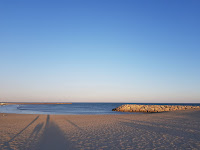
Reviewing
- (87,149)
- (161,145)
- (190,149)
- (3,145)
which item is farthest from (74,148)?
(190,149)

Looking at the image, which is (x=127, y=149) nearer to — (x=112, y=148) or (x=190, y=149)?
(x=112, y=148)

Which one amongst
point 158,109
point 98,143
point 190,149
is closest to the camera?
point 190,149

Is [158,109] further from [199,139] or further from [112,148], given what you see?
[112,148]

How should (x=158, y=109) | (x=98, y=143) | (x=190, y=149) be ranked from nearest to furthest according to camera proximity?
1. (x=190, y=149)
2. (x=98, y=143)
3. (x=158, y=109)

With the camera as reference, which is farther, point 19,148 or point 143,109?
point 143,109

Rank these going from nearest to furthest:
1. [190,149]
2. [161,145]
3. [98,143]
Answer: [190,149], [161,145], [98,143]

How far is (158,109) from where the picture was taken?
139ft

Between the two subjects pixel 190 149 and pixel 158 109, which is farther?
pixel 158 109

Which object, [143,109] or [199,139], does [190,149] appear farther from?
[143,109]

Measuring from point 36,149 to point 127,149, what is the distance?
414 cm

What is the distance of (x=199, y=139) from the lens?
8938 mm

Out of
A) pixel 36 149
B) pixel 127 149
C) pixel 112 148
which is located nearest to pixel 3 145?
pixel 36 149

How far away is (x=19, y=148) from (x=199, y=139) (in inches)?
365

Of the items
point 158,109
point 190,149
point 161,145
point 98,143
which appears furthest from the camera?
point 158,109
